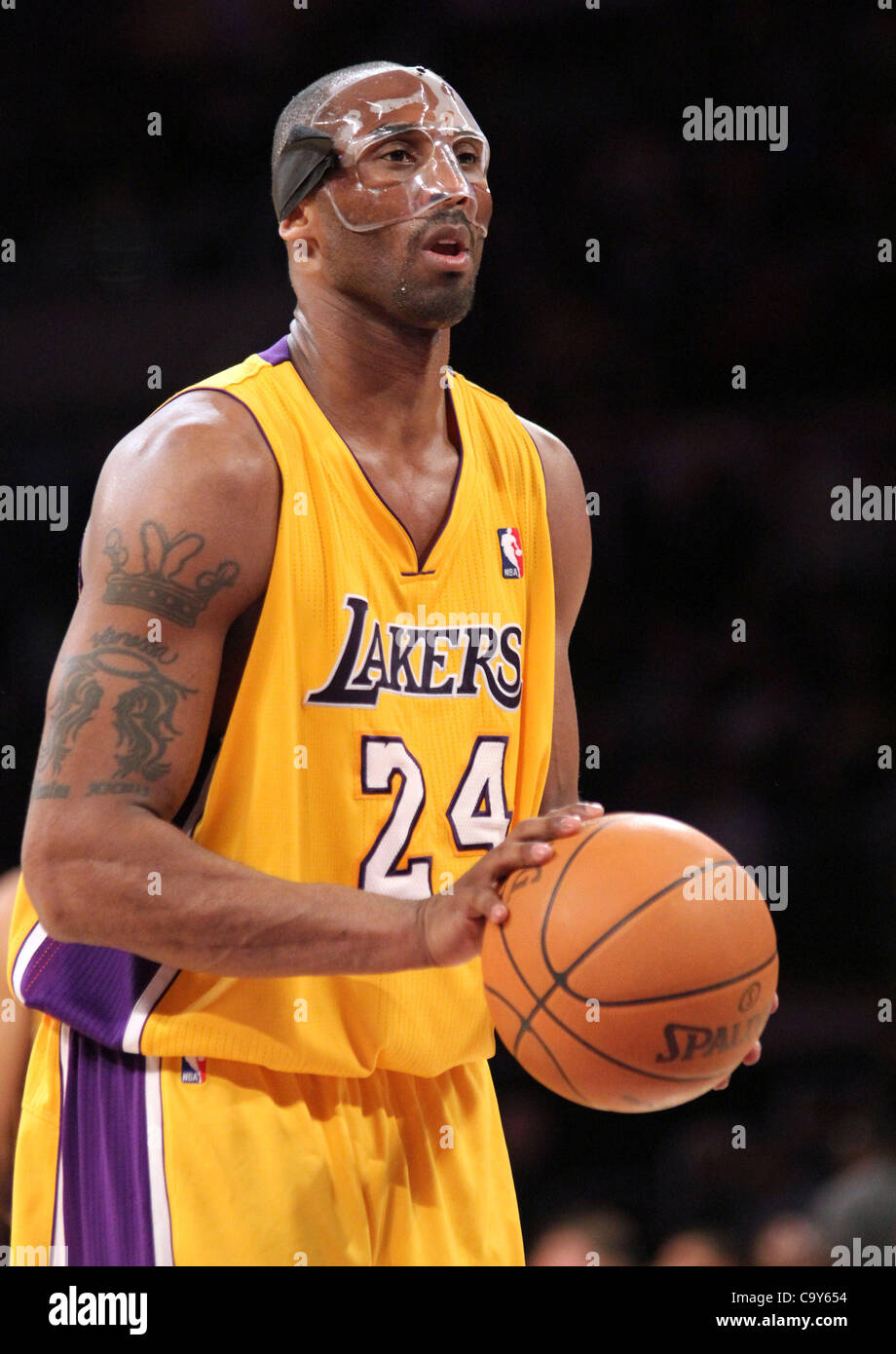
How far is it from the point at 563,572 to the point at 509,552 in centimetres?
22

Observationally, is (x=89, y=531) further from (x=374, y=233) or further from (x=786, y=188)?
(x=786, y=188)

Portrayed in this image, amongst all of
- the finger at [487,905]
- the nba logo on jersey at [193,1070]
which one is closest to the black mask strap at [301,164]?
the finger at [487,905]

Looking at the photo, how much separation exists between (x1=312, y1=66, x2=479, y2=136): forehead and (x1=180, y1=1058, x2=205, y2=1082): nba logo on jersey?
1.55 metres

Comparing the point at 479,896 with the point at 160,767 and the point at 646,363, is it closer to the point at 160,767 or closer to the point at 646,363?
the point at 160,767

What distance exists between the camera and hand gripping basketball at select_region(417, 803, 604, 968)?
6.53ft

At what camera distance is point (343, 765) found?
232cm

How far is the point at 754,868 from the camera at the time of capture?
16.4ft

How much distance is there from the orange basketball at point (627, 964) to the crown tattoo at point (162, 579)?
23.9 inches

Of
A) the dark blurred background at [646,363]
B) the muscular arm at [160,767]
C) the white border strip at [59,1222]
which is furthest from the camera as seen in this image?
the dark blurred background at [646,363]

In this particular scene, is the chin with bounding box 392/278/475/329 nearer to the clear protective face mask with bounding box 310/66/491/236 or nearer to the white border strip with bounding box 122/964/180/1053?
the clear protective face mask with bounding box 310/66/491/236

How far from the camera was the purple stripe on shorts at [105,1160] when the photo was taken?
2.24m

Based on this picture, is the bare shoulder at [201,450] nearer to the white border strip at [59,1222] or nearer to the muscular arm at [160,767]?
the muscular arm at [160,767]

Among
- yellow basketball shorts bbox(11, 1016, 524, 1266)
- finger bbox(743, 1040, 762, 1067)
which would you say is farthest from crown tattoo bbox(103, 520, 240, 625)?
finger bbox(743, 1040, 762, 1067)

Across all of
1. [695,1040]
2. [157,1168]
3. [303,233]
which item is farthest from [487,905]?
[303,233]
